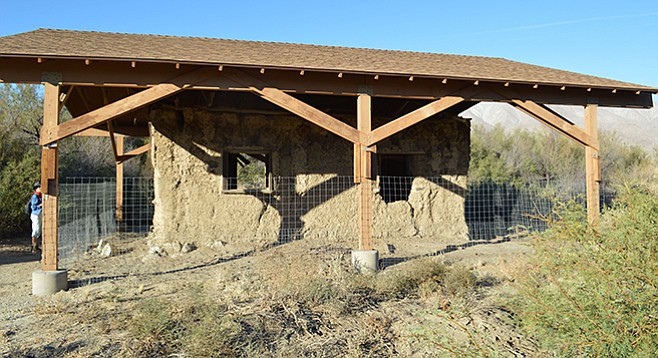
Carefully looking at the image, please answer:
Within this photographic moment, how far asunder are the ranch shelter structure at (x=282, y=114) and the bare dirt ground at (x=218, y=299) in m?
1.02

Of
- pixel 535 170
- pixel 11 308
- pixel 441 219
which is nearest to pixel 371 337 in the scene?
pixel 11 308

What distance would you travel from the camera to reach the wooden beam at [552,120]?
31.7 feet

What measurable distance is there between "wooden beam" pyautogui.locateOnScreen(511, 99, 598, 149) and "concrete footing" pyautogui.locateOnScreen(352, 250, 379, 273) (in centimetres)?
431

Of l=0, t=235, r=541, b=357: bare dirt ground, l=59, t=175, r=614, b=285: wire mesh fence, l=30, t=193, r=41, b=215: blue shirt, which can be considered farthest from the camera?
l=30, t=193, r=41, b=215: blue shirt

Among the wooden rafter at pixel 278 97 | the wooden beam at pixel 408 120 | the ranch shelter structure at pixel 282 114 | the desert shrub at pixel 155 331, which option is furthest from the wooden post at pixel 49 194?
the wooden beam at pixel 408 120

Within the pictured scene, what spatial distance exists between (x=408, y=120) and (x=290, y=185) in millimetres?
3609

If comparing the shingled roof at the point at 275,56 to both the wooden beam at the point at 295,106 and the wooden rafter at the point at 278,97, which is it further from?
the wooden beam at the point at 295,106

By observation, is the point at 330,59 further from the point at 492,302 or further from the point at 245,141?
the point at 492,302

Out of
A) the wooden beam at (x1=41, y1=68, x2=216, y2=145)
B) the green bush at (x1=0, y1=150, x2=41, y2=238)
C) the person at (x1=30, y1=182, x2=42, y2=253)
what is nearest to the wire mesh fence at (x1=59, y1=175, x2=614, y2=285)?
the person at (x1=30, y1=182, x2=42, y2=253)

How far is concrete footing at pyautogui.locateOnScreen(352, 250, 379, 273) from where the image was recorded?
8227 mm

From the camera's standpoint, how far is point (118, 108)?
7.60 meters

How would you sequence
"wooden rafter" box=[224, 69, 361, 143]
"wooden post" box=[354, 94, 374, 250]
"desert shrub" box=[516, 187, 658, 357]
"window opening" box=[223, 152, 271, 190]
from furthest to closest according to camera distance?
"window opening" box=[223, 152, 271, 190]
"wooden post" box=[354, 94, 374, 250]
"wooden rafter" box=[224, 69, 361, 143]
"desert shrub" box=[516, 187, 658, 357]

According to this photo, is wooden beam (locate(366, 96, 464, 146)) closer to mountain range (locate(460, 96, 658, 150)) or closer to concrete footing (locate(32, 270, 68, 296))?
concrete footing (locate(32, 270, 68, 296))

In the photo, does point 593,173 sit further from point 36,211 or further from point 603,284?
point 36,211
